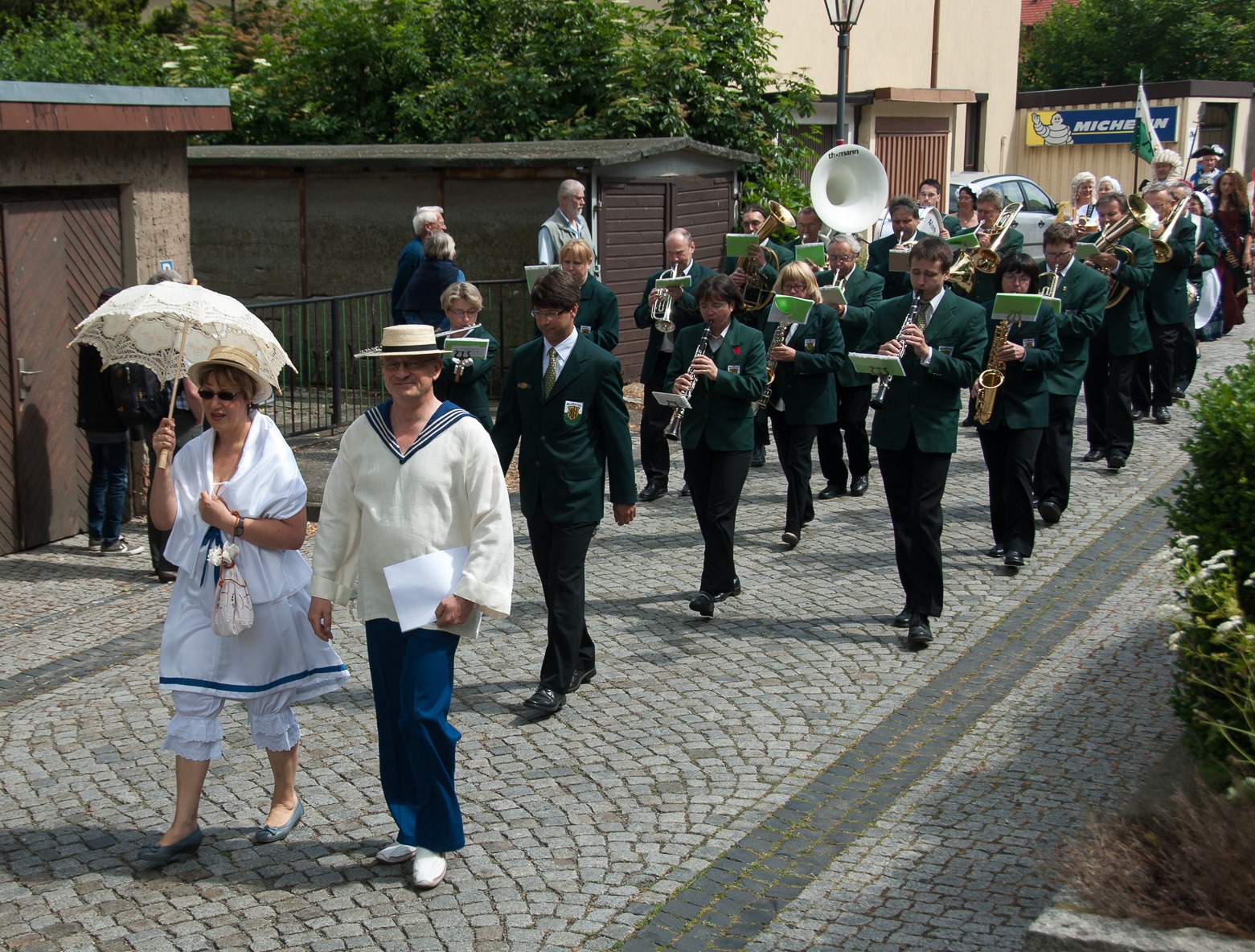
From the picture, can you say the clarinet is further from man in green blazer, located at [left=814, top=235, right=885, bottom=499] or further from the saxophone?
man in green blazer, located at [left=814, top=235, right=885, bottom=499]

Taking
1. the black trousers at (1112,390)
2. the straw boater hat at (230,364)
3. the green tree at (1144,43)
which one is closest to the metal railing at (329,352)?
the black trousers at (1112,390)

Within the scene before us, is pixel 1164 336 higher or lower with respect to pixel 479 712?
higher

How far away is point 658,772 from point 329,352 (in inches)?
358

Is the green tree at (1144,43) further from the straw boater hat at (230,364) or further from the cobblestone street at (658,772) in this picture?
the straw boater hat at (230,364)

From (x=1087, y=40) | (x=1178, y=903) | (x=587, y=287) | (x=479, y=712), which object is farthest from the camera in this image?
(x=1087, y=40)

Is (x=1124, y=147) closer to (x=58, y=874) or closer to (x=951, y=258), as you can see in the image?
(x=951, y=258)

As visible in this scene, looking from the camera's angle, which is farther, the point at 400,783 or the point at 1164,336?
the point at 1164,336

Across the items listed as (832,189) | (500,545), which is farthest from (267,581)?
(832,189)

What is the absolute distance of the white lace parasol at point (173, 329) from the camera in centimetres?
561

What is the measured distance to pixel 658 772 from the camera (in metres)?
5.80

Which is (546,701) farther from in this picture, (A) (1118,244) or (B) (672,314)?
(A) (1118,244)

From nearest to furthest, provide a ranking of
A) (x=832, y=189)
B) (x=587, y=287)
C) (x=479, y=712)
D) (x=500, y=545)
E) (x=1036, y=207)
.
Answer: (x=500, y=545), (x=479, y=712), (x=587, y=287), (x=832, y=189), (x=1036, y=207)

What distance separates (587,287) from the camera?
9719 mm

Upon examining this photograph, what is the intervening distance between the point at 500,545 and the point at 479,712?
5.80 ft
